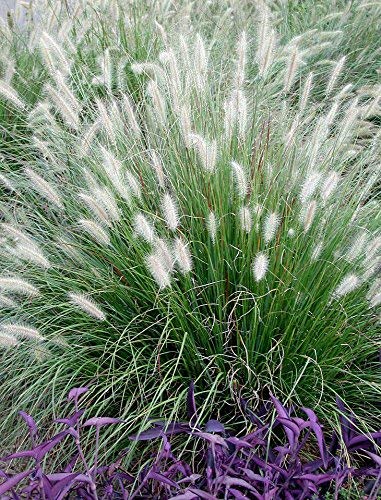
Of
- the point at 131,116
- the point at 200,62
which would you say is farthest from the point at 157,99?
the point at 200,62

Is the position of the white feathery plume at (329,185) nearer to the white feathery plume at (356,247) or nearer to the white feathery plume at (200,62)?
the white feathery plume at (356,247)

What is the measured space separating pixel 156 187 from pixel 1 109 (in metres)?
1.54

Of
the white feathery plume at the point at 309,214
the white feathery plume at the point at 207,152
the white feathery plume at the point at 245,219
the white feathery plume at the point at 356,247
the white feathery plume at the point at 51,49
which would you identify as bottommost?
the white feathery plume at the point at 356,247

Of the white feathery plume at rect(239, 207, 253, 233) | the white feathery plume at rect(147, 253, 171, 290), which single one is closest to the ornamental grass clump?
the white feathery plume at rect(239, 207, 253, 233)

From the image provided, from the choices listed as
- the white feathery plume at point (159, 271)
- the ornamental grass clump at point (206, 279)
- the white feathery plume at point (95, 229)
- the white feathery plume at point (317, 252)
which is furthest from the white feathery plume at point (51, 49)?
the white feathery plume at point (317, 252)

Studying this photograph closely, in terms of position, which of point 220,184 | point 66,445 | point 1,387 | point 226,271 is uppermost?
point 220,184

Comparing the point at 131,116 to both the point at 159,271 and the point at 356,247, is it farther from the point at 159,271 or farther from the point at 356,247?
the point at 356,247

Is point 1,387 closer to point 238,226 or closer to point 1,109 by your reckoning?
point 238,226

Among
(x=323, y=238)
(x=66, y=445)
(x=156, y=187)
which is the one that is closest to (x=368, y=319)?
(x=323, y=238)

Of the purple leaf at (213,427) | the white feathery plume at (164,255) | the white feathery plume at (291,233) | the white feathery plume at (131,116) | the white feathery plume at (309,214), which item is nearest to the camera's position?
the purple leaf at (213,427)

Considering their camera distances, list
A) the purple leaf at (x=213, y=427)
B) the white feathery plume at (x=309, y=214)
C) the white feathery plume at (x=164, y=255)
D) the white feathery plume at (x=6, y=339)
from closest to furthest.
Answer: the purple leaf at (x=213, y=427)
the white feathery plume at (x=6, y=339)
the white feathery plume at (x=164, y=255)
the white feathery plume at (x=309, y=214)

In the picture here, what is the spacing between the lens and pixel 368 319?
277cm

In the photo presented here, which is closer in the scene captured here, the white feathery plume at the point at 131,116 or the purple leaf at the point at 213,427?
the purple leaf at the point at 213,427

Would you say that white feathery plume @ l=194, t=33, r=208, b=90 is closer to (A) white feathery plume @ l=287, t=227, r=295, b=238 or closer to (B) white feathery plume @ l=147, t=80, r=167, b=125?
(B) white feathery plume @ l=147, t=80, r=167, b=125
